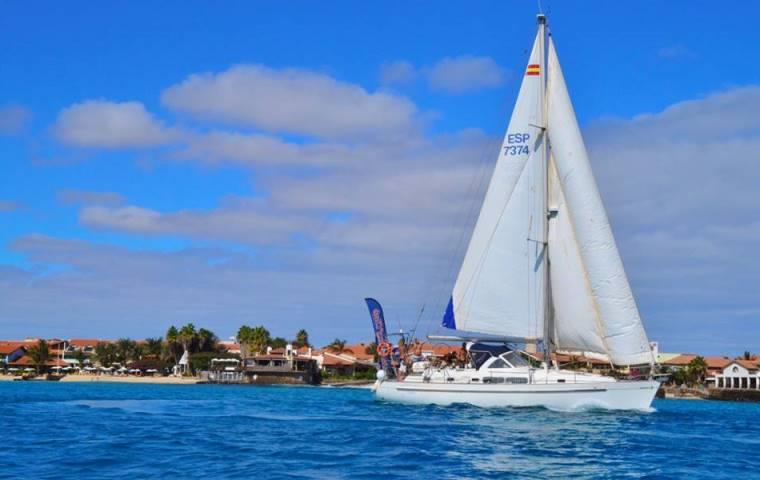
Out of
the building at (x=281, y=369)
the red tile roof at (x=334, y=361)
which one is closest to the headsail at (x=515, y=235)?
the building at (x=281, y=369)

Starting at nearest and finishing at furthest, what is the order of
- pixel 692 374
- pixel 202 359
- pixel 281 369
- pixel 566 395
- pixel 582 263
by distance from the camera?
pixel 566 395, pixel 582 263, pixel 692 374, pixel 281 369, pixel 202 359

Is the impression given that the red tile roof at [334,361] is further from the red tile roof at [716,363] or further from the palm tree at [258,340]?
the red tile roof at [716,363]

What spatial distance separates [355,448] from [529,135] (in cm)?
2376

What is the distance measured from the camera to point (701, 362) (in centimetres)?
14150

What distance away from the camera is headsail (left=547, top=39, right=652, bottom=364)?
146 ft

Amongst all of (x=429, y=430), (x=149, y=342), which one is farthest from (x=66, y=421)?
(x=149, y=342)

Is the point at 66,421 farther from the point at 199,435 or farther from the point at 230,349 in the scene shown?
the point at 230,349

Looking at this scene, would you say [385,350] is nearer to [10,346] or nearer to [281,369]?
[281,369]

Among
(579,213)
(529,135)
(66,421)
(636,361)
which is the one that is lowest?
(66,421)

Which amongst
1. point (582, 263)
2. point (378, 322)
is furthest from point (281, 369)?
point (582, 263)

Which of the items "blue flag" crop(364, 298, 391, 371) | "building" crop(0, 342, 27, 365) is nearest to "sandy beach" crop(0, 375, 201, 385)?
"building" crop(0, 342, 27, 365)

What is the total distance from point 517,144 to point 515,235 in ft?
15.7

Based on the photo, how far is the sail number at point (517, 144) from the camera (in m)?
48.2

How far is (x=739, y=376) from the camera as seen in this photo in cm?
13262
